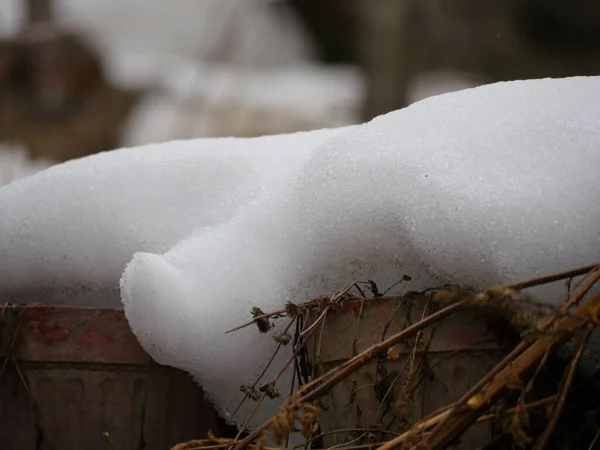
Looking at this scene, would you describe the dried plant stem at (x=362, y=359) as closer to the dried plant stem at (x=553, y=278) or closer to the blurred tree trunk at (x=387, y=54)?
the dried plant stem at (x=553, y=278)

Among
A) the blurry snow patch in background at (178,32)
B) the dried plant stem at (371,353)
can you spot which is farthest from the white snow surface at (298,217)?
the blurry snow patch in background at (178,32)

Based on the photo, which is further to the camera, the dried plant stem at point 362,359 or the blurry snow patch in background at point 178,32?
the blurry snow patch in background at point 178,32

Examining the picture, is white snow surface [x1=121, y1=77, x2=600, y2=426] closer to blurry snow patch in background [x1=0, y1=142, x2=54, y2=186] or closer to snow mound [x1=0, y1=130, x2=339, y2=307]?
snow mound [x1=0, y1=130, x2=339, y2=307]

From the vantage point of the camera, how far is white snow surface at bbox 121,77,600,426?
3.39 ft

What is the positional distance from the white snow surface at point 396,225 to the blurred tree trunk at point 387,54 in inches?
137

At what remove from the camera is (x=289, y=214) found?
4.08 feet

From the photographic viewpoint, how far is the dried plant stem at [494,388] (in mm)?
928

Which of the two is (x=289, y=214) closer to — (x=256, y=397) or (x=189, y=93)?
(x=256, y=397)

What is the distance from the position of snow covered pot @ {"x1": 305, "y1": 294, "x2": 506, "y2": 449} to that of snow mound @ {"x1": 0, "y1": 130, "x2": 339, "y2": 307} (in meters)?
0.33

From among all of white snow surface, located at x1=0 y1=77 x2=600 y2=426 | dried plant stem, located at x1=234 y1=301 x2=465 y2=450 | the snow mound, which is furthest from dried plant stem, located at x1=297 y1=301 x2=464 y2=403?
the snow mound

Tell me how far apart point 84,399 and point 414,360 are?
1.93ft

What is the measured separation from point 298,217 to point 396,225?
0.53ft

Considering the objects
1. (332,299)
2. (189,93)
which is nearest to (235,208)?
(332,299)

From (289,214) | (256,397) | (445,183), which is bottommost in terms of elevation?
(256,397)
